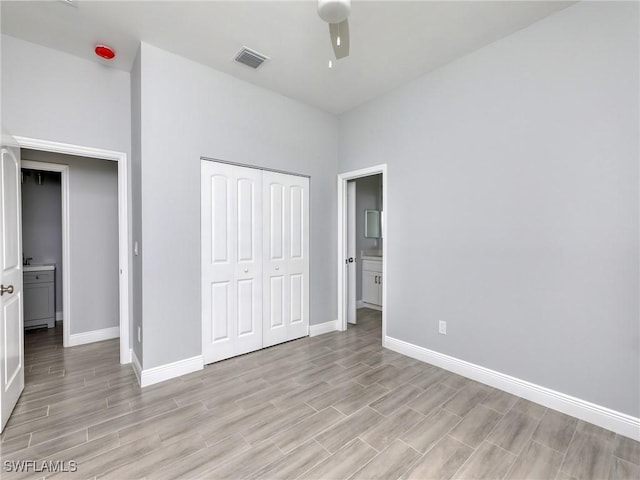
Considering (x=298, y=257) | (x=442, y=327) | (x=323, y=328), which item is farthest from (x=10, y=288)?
(x=442, y=327)

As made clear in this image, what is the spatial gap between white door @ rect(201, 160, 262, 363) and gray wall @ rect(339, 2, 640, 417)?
1.69 metres

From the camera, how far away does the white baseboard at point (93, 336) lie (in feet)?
11.4

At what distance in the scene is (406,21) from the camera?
2303 mm

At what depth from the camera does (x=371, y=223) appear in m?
5.78

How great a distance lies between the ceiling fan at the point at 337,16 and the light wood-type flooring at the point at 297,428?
245 cm

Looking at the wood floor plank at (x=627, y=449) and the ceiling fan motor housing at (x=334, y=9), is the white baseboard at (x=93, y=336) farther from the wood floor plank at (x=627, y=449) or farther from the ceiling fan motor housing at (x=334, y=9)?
the wood floor plank at (x=627, y=449)

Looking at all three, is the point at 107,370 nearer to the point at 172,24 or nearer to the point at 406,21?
the point at 172,24

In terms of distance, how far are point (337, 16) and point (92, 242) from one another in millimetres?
3842

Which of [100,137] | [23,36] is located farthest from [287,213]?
[23,36]

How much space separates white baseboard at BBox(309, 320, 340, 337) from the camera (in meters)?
3.87

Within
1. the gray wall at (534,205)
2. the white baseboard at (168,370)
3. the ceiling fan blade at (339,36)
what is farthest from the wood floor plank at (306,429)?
the ceiling fan blade at (339,36)

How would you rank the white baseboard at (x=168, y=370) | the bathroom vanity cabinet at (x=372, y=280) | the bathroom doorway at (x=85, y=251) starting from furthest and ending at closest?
the bathroom vanity cabinet at (x=372, y=280)
the bathroom doorway at (x=85, y=251)
the white baseboard at (x=168, y=370)

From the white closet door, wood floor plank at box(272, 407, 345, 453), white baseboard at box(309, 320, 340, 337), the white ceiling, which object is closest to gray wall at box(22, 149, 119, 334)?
the white ceiling

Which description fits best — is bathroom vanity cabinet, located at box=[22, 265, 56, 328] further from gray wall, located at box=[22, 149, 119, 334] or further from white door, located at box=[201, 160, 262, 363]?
white door, located at box=[201, 160, 262, 363]
